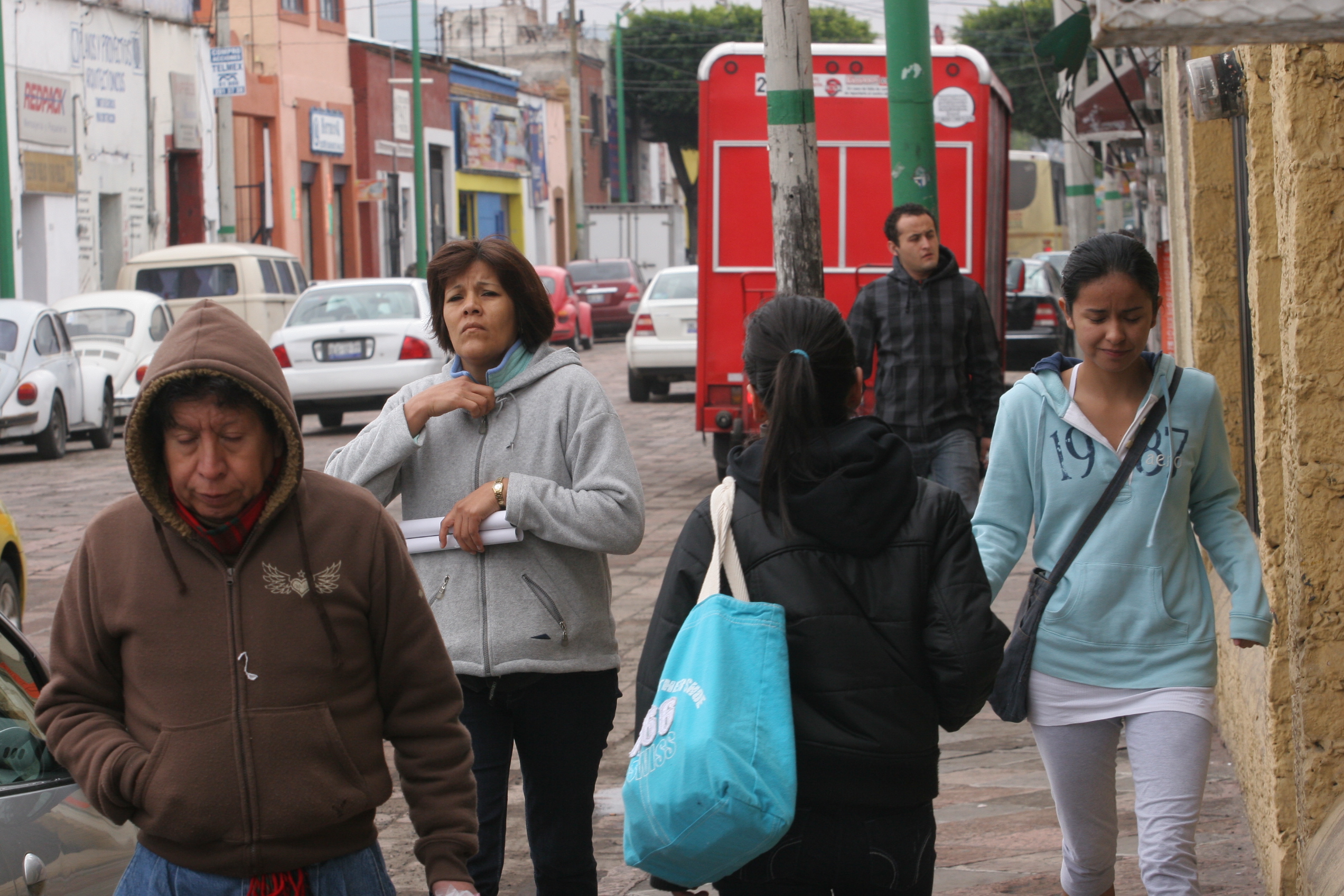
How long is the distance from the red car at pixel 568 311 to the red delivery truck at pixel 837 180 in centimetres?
1711

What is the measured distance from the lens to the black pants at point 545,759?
12.1 ft

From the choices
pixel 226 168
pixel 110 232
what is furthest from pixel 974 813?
pixel 110 232

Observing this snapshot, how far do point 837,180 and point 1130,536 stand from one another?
8.11 metres

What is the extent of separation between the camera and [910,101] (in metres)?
8.66

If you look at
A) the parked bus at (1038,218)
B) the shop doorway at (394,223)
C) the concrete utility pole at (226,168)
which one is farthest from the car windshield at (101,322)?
the shop doorway at (394,223)

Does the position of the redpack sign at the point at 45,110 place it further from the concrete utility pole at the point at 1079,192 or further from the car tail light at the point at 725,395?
the car tail light at the point at 725,395

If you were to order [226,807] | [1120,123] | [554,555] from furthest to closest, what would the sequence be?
[1120,123] < [554,555] < [226,807]

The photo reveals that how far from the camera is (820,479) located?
292 centimetres

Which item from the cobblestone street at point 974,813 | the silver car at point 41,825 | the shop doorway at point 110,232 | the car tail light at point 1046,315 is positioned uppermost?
the shop doorway at point 110,232

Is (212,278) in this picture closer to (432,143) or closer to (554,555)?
(554,555)

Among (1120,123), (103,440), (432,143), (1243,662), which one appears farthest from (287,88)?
(1243,662)

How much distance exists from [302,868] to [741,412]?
9392 millimetres

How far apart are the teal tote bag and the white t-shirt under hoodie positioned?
0.95 meters

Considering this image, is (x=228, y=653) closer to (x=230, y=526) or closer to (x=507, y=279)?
(x=230, y=526)
